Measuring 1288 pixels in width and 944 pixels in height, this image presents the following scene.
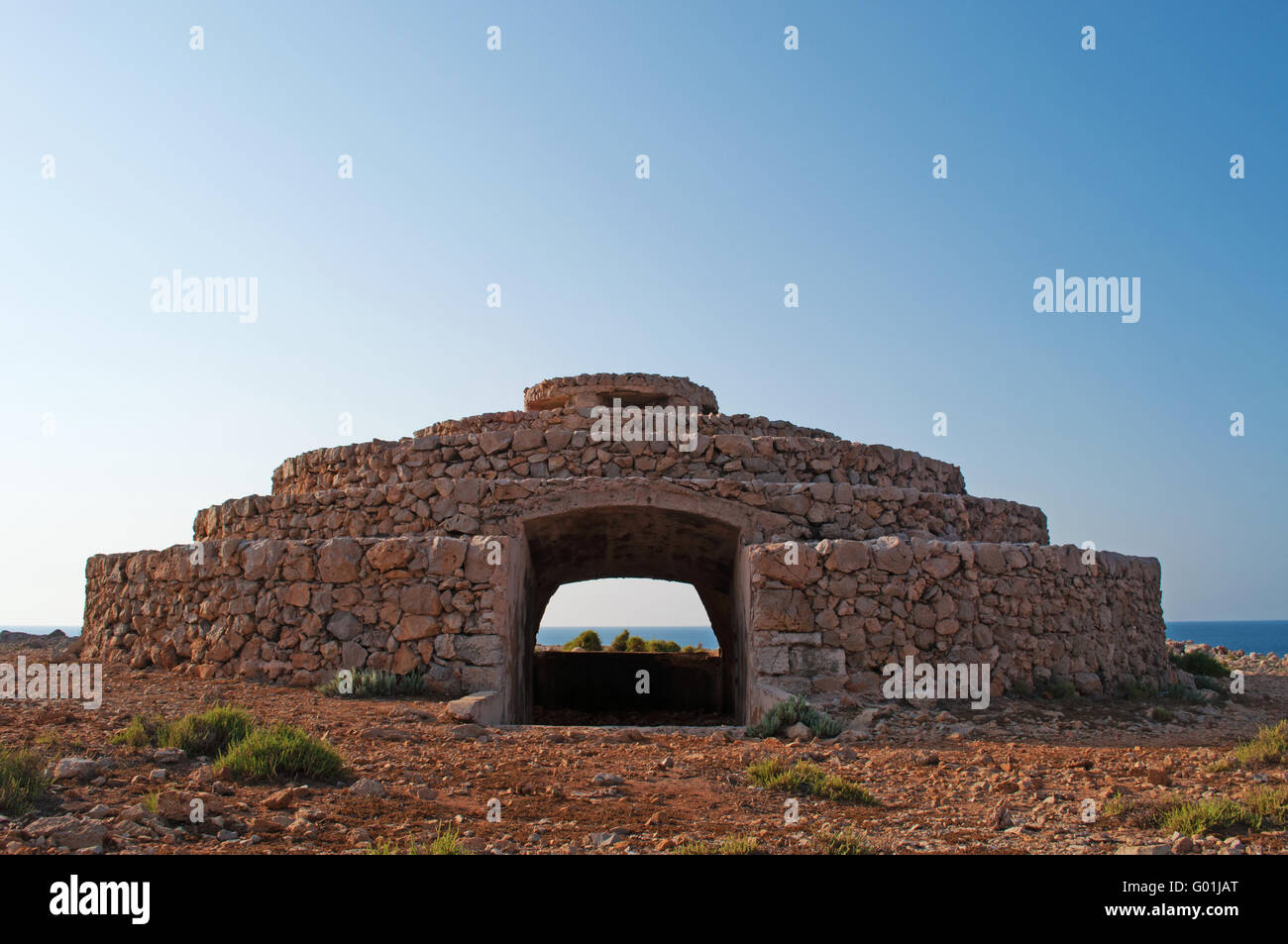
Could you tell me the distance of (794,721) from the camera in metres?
8.26

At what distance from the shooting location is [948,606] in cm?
994

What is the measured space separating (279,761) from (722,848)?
3.11 meters

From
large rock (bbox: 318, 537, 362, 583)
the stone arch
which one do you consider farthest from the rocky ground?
the stone arch

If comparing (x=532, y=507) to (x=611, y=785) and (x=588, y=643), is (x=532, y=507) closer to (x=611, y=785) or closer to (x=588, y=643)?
(x=611, y=785)

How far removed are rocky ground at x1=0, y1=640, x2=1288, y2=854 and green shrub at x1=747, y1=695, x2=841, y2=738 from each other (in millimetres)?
211

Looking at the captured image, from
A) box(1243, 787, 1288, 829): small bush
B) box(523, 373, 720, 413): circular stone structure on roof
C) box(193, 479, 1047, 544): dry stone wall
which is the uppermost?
box(523, 373, 720, 413): circular stone structure on roof

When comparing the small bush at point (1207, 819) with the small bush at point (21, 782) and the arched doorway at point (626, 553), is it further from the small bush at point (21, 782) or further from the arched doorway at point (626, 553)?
the small bush at point (21, 782)

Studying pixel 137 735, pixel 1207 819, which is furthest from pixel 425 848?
pixel 1207 819

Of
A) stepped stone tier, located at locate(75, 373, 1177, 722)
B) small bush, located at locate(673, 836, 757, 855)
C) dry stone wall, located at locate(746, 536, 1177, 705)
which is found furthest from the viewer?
stepped stone tier, located at locate(75, 373, 1177, 722)

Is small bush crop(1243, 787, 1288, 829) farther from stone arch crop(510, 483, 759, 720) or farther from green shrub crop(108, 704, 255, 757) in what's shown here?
green shrub crop(108, 704, 255, 757)

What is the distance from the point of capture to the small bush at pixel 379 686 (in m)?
9.27

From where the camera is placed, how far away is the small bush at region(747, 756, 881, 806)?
18.7 ft
